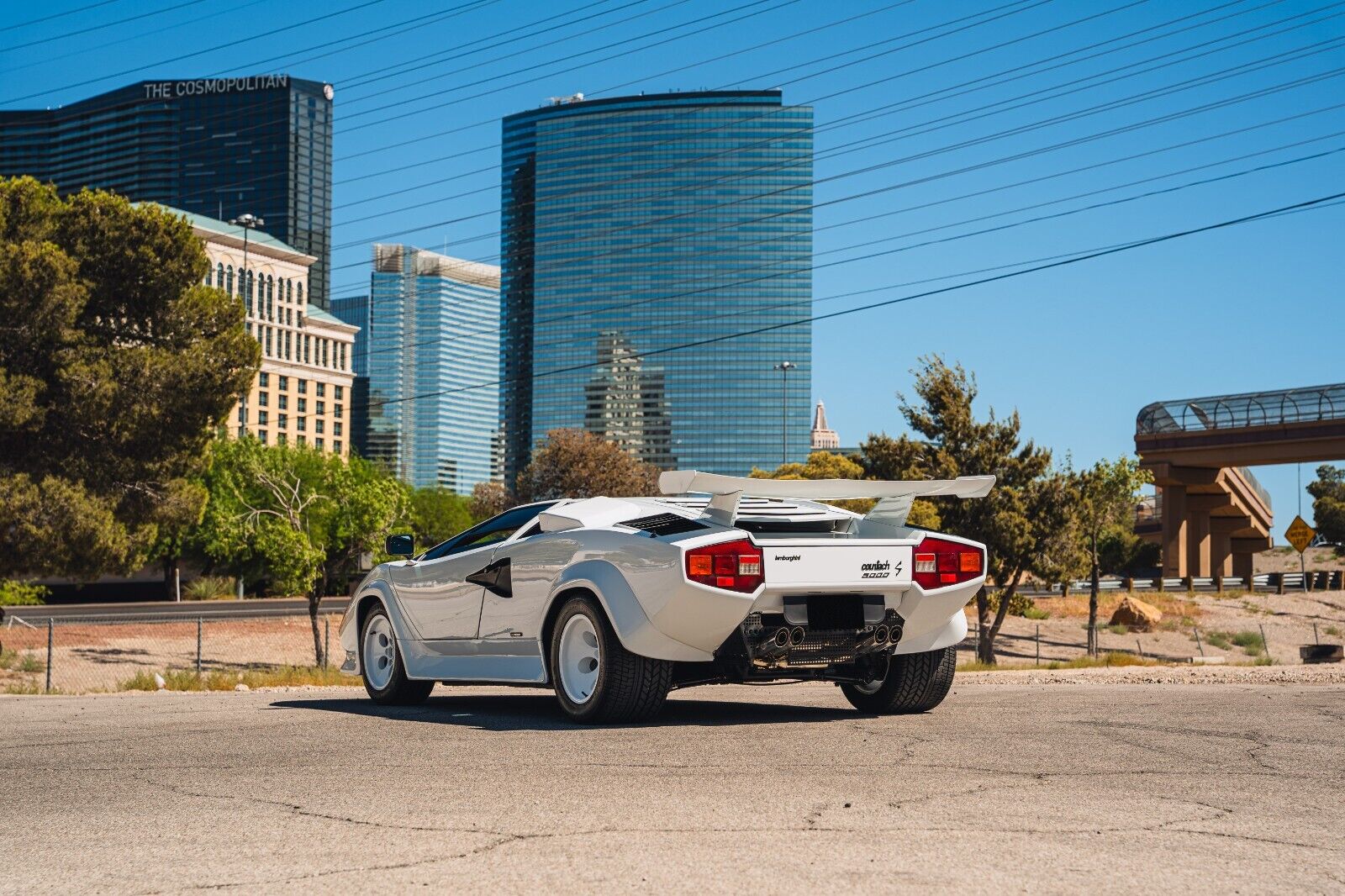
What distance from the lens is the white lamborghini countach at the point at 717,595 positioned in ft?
26.7

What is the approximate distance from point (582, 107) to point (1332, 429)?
14427 cm

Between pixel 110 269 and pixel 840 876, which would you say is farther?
pixel 110 269

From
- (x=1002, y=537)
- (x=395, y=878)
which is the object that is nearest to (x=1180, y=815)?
(x=395, y=878)

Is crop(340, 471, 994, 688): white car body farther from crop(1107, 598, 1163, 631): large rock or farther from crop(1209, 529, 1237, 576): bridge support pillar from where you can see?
crop(1209, 529, 1237, 576): bridge support pillar

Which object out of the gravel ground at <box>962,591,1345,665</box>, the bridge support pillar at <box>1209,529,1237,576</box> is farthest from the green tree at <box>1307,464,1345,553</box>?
the gravel ground at <box>962,591,1345,665</box>

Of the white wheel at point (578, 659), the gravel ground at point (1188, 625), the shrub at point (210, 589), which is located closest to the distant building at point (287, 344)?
the shrub at point (210, 589)

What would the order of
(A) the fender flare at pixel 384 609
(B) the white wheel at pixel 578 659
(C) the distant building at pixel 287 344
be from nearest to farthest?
(B) the white wheel at pixel 578 659 < (A) the fender flare at pixel 384 609 < (C) the distant building at pixel 287 344

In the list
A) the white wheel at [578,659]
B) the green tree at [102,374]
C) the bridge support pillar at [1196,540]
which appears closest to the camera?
the white wheel at [578,659]

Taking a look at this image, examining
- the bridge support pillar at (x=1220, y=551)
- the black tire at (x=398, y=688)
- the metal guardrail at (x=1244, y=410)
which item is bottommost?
the bridge support pillar at (x=1220, y=551)

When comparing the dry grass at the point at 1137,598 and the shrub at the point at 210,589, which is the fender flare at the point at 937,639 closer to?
the dry grass at the point at 1137,598

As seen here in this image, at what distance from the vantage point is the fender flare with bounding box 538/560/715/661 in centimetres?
820

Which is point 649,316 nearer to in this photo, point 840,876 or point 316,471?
point 316,471

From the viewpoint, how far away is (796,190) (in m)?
200

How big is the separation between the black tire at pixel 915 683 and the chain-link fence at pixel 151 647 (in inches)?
788
